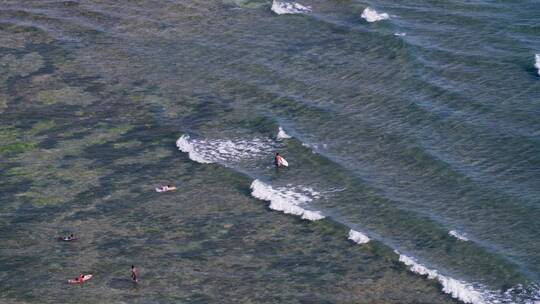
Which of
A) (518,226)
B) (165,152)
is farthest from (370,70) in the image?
(518,226)

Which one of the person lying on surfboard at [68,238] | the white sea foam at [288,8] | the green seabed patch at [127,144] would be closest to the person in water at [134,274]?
the person lying on surfboard at [68,238]

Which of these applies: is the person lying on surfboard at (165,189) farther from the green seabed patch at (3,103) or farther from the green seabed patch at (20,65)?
the green seabed patch at (20,65)

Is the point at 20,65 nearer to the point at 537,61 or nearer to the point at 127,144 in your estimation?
the point at 127,144

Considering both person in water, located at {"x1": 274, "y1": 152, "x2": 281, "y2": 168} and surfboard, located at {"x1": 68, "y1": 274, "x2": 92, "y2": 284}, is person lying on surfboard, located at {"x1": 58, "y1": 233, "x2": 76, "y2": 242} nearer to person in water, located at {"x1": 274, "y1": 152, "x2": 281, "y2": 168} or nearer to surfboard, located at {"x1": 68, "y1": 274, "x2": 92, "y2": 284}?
surfboard, located at {"x1": 68, "y1": 274, "x2": 92, "y2": 284}

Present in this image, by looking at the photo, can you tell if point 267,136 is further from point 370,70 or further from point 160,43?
point 160,43

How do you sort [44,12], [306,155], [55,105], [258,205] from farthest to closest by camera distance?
1. [44,12]
2. [55,105]
3. [306,155]
4. [258,205]

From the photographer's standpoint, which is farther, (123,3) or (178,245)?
(123,3)

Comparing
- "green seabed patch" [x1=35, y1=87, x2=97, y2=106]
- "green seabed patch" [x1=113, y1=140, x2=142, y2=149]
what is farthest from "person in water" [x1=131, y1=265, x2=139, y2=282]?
"green seabed patch" [x1=35, y1=87, x2=97, y2=106]
